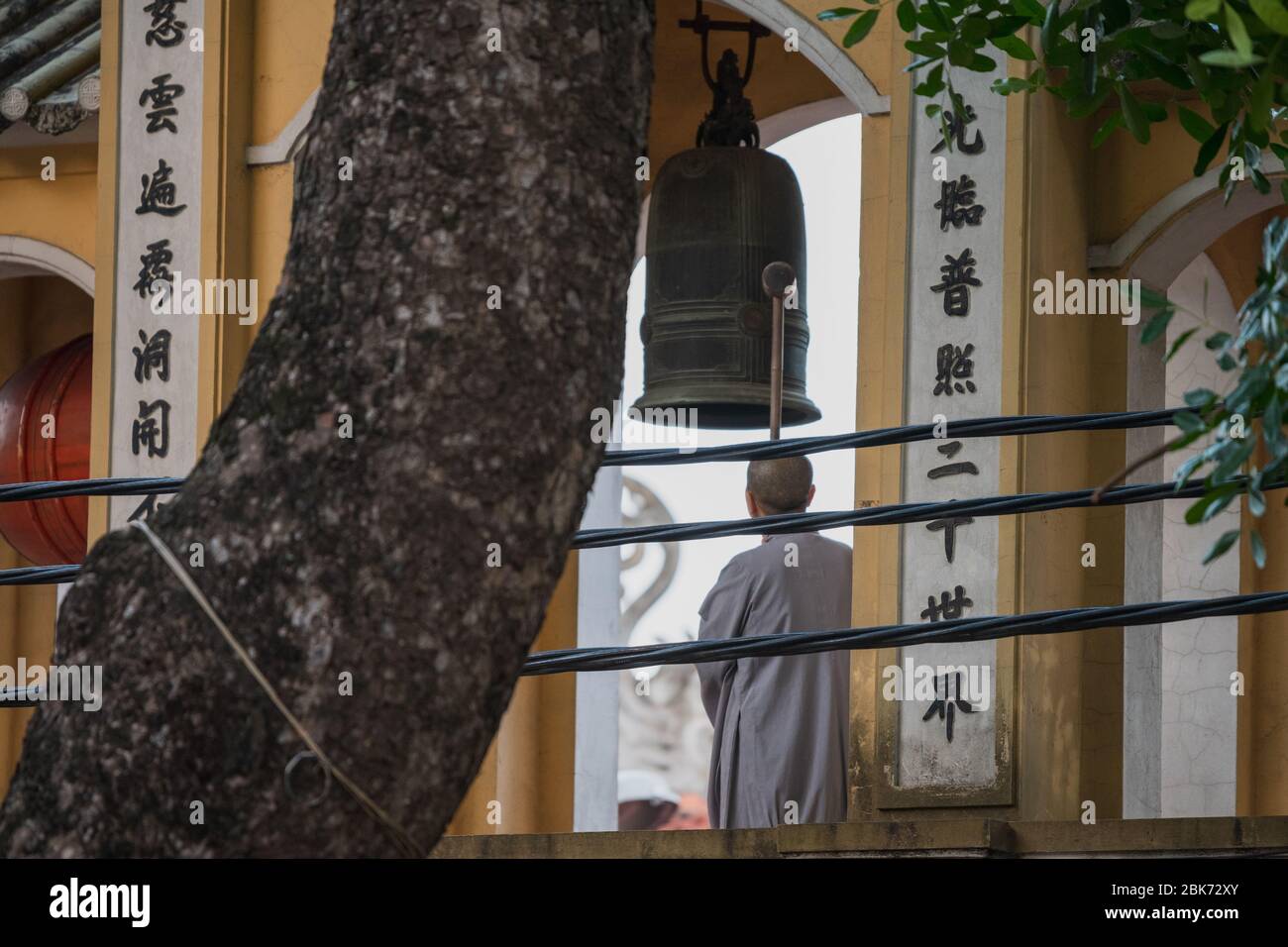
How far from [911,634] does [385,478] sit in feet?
6.56

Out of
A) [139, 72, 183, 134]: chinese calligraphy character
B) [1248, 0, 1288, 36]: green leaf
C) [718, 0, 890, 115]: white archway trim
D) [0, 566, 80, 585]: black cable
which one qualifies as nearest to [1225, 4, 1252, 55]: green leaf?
[1248, 0, 1288, 36]: green leaf

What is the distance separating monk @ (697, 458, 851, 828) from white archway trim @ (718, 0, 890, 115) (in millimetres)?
1405

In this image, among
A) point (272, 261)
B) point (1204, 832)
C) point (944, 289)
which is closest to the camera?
point (1204, 832)

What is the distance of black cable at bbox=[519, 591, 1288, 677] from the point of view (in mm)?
3881

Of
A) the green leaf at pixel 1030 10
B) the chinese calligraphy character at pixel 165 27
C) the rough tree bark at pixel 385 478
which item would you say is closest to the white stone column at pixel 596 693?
the chinese calligraphy character at pixel 165 27

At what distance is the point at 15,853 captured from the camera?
7.38 ft

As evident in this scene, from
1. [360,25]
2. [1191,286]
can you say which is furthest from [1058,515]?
[360,25]

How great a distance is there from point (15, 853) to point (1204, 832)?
235 cm

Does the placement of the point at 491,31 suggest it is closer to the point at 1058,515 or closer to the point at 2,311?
the point at 1058,515

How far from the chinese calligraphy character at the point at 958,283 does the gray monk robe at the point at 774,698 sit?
88 centimetres

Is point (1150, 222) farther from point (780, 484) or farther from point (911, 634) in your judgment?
point (911, 634)

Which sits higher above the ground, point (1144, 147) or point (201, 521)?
point (1144, 147)

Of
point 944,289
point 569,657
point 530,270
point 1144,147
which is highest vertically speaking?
point 1144,147

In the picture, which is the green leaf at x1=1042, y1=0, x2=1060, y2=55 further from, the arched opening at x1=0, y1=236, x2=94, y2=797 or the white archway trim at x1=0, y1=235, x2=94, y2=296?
the white archway trim at x1=0, y1=235, x2=94, y2=296
